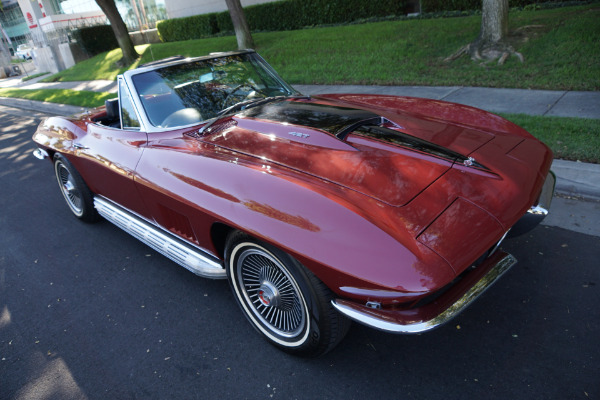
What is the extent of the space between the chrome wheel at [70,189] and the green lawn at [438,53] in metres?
1.63

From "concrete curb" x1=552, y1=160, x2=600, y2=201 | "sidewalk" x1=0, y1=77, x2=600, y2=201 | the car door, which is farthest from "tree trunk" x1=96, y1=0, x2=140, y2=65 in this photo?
"concrete curb" x1=552, y1=160, x2=600, y2=201

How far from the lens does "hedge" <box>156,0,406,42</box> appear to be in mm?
13312

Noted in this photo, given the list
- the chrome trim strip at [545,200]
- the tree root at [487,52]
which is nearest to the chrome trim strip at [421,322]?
the chrome trim strip at [545,200]

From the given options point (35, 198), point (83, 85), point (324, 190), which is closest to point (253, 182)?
point (324, 190)

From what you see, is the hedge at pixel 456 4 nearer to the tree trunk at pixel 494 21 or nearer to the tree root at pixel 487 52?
the tree trunk at pixel 494 21

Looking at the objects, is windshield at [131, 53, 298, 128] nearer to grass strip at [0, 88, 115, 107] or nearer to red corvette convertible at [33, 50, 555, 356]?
red corvette convertible at [33, 50, 555, 356]

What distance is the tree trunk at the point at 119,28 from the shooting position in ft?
48.6

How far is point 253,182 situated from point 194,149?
0.71m

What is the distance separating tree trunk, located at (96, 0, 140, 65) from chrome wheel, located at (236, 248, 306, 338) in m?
15.2

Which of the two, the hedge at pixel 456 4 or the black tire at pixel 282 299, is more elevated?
the hedge at pixel 456 4

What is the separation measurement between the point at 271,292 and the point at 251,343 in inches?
17.6

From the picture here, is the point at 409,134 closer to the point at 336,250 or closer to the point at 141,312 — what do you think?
the point at 336,250

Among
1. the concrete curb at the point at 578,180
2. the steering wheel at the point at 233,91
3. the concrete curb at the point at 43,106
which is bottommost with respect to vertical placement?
the concrete curb at the point at 578,180

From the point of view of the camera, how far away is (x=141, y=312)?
3021mm
